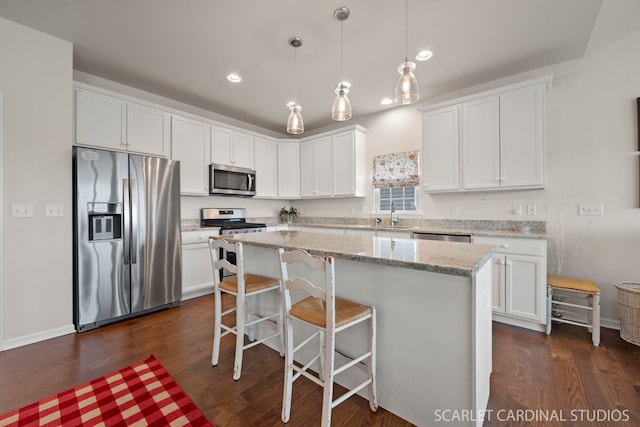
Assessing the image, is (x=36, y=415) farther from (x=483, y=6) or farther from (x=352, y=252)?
(x=483, y=6)

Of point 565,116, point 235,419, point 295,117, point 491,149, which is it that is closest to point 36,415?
point 235,419

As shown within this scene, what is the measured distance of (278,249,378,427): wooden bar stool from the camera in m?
1.27

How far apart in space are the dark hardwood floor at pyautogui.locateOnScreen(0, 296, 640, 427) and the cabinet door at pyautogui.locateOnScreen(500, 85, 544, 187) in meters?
1.53

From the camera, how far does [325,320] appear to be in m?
1.35

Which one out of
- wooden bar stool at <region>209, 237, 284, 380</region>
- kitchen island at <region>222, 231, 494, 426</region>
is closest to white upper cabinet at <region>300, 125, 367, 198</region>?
wooden bar stool at <region>209, 237, 284, 380</region>

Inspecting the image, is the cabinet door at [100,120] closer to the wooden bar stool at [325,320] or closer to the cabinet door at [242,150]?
the cabinet door at [242,150]

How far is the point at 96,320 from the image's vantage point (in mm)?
2604

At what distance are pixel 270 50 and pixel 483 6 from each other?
182 centimetres

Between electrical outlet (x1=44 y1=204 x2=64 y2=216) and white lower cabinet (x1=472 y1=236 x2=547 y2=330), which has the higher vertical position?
electrical outlet (x1=44 y1=204 x2=64 y2=216)

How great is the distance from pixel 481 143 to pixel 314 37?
2.15 meters

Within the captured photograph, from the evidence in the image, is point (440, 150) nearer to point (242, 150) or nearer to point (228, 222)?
point (242, 150)

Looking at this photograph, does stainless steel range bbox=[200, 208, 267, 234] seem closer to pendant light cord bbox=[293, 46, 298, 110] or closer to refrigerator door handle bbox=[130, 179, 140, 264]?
refrigerator door handle bbox=[130, 179, 140, 264]

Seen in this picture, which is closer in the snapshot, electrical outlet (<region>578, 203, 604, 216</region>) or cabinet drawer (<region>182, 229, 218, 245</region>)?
electrical outlet (<region>578, 203, 604, 216</region>)

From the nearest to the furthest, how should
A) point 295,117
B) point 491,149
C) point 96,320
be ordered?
point 295,117 < point 96,320 < point 491,149
